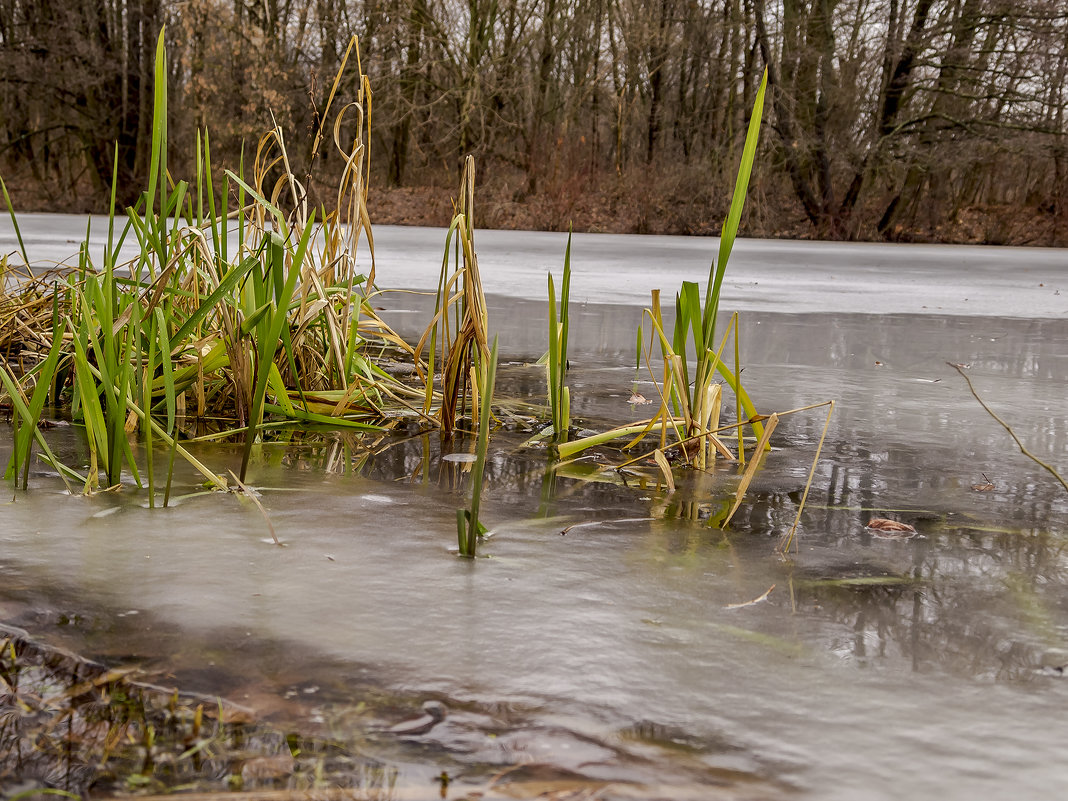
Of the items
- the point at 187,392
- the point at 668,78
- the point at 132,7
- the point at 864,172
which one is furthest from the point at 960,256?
the point at 132,7

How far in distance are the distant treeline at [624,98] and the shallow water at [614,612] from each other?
463 inches

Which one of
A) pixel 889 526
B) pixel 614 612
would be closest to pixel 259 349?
pixel 614 612

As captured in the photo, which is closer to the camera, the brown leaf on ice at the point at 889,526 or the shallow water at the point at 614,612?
the shallow water at the point at 614,612

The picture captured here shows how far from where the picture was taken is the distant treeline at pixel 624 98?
40.3 ft

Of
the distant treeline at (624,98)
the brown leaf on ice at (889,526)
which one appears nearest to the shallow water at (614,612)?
the brown leaf on ice at (889,526)

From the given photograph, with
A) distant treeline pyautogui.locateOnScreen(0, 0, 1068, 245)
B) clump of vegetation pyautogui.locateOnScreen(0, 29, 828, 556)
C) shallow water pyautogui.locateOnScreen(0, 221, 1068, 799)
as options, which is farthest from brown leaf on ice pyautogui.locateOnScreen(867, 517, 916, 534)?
distant treeline pyautogui.locateOnScreen(0, 0, 1068, 245)

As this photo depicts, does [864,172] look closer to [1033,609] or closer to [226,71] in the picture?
[226,71]

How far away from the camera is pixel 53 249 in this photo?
6.68m

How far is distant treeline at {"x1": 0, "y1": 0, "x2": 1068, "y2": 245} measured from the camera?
12289 millimetres

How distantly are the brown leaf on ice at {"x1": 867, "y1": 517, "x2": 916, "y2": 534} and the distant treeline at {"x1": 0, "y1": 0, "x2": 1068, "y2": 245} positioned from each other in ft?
38.7

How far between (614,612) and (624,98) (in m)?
14.1

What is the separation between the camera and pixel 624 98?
14281 mm

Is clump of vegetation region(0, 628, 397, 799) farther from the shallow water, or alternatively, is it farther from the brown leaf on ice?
the brown leaf on ice

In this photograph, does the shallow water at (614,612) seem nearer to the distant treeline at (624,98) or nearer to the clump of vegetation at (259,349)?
the clump of vegetation at (259,349)
